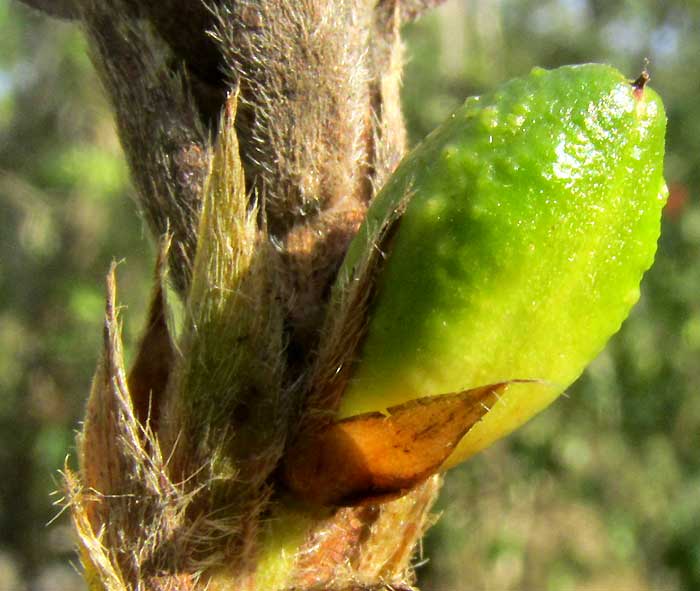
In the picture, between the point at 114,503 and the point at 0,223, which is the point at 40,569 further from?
the point at 114,503

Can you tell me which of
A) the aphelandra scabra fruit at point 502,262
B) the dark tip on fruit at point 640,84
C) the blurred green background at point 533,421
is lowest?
the blurred green background at point 533,421

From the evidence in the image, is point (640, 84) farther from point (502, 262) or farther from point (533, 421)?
point (533, 421)

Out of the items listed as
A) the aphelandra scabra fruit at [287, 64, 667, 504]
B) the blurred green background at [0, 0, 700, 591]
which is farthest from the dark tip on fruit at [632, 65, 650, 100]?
the blurred green background at [0, 0, 700, 591]

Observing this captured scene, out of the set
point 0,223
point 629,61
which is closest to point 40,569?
point 0,223

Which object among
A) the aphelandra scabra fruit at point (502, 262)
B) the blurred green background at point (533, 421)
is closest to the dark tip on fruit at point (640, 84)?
the aphelandra scabra fruit at point (502, 262)

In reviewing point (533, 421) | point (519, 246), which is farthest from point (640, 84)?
point (533, 421)

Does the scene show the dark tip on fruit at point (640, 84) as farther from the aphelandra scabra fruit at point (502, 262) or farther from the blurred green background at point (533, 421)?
the blurred green background at point (533, 421)

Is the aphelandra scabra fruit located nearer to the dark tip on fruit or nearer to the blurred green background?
the dark tip on fruit
